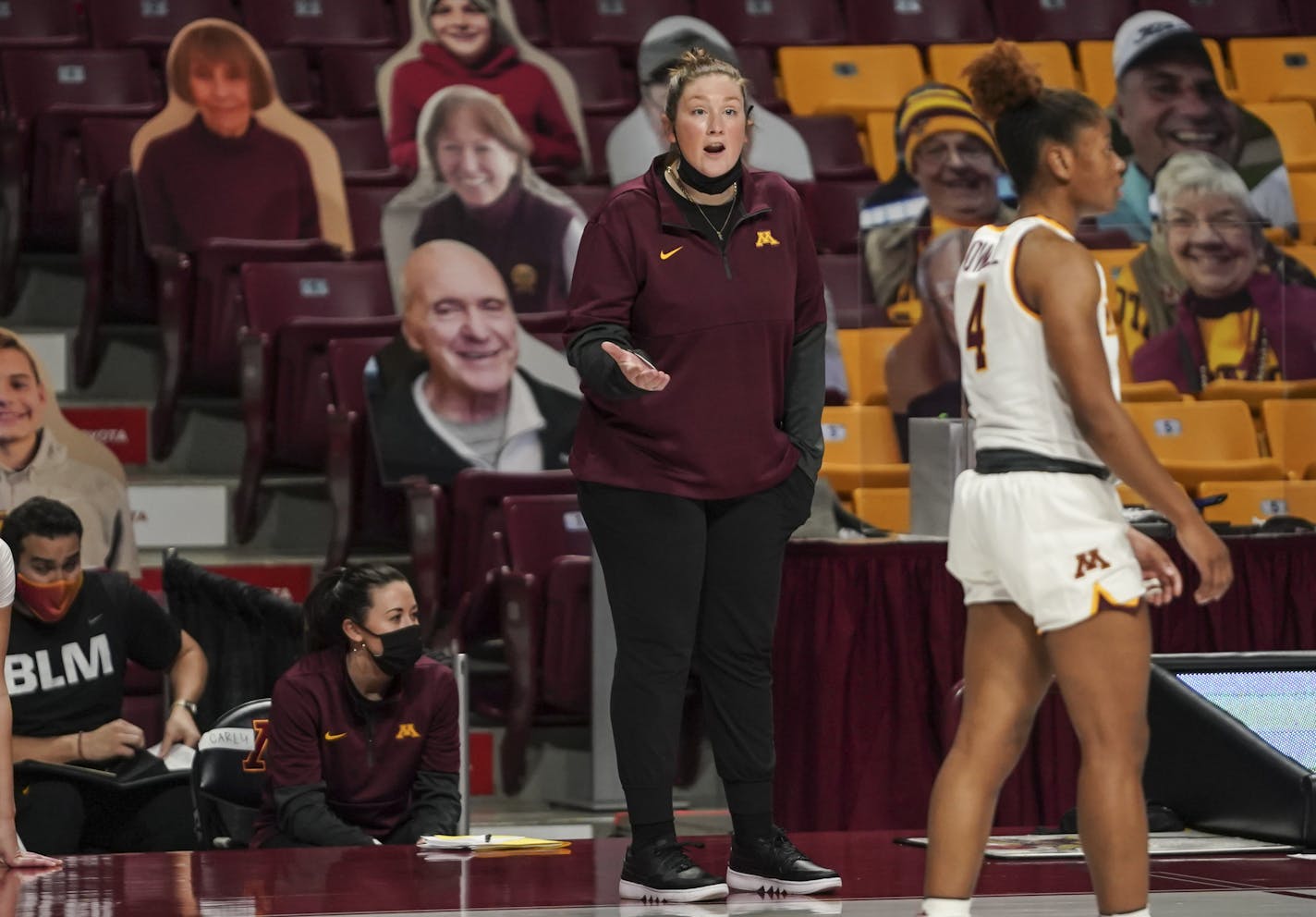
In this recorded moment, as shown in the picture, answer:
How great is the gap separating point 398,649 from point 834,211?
3499 mm

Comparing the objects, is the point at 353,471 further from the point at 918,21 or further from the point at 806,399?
the point at 918,21

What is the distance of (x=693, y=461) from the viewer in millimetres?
3006

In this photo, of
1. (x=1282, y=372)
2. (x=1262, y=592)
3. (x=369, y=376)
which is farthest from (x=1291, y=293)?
(x=369, y=376)

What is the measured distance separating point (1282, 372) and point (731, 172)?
263 cm

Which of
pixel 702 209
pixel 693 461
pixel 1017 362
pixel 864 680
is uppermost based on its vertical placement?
pixel 702 209

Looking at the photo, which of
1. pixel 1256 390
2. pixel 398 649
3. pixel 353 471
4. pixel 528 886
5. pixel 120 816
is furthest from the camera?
pixel 353 471

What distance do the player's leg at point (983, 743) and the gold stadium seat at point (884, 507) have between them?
2163 millimetres

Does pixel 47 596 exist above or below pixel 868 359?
below

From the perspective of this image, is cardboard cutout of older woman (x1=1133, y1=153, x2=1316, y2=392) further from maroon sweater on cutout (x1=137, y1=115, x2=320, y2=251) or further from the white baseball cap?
maroon sweater on cutout (x1=137, y1=115, x2=320, y2=251)

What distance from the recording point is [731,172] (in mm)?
3059

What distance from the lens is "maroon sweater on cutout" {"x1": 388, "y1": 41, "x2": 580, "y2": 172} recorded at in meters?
6.76

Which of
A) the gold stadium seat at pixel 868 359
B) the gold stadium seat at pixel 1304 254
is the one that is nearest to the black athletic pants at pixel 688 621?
the gold stadium seat at pixel 868 359

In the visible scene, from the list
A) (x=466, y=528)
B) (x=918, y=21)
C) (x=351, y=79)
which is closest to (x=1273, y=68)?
(x=918, y=21)

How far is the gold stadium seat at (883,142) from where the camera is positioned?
7.59m
